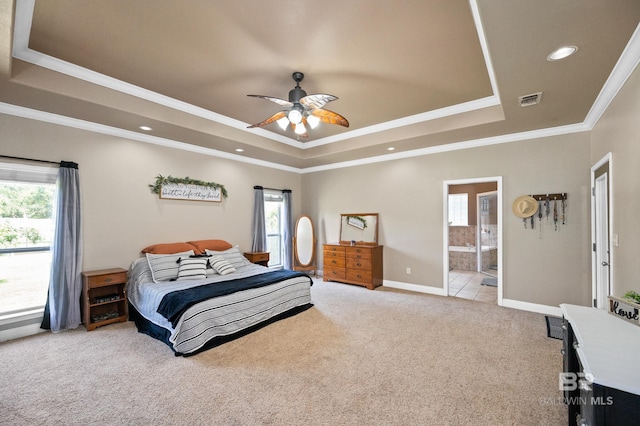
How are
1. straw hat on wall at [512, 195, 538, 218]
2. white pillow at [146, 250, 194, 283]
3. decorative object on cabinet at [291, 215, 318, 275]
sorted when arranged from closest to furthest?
white pillow at [146, 250, 194, 283] < straw hat on wall at [512, 195, 538, 218] < decorative object on cabinet at [291, 215, 318, 275]

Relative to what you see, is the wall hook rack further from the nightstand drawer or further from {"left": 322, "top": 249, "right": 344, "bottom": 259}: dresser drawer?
the nightstand drawer

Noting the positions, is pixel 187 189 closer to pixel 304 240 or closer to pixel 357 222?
pixel 304 240

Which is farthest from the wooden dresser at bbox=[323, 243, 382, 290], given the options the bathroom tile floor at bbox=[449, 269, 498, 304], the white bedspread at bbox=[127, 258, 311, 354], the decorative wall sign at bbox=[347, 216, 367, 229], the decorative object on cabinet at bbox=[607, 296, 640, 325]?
the decorative object on cabinet at bbox=[607, 296, 640, 325]

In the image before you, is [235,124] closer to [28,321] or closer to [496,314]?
[28,321]

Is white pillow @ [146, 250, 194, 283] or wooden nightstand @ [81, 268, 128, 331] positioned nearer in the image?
wooden nightstand @ [81, 268, 128, 331]

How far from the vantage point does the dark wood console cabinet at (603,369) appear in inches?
41.3

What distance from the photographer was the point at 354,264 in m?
5.48

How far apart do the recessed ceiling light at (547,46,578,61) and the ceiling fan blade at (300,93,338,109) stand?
1735 mm

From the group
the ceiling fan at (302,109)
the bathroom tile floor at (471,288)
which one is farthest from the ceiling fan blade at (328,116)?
the bathroom tile floor at (471,288)

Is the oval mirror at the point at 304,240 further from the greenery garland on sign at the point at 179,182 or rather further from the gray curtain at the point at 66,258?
the gray curtain at the point at 66,258

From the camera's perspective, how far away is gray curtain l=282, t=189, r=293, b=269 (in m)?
6.30

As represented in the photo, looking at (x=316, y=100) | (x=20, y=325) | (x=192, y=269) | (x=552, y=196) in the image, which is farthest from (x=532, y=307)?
(x=20, y=325)

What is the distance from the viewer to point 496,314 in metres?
3.89

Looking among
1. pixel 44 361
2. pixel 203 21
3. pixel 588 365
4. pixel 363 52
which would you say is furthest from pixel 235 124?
pixel 588 365
